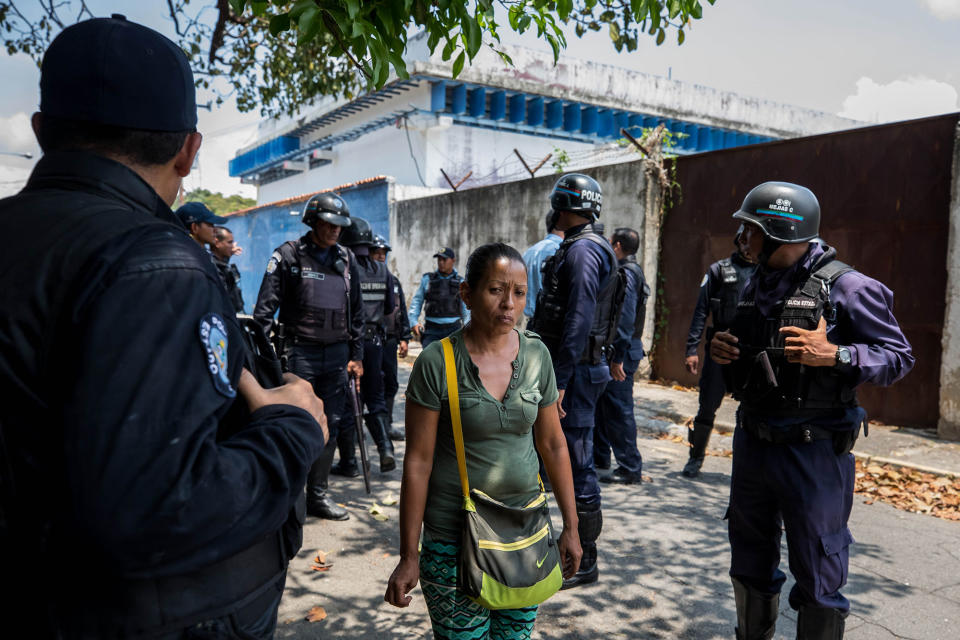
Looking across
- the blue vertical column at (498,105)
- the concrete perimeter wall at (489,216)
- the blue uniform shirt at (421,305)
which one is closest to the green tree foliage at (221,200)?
the blue vertical column at (498,105)

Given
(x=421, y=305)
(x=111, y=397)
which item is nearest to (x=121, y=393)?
(x=111, y=397)

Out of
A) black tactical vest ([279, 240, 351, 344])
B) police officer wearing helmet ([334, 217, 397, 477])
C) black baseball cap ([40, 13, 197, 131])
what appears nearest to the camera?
black baseball cap ([40, 13, 197, 131])

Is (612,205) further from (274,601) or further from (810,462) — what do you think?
(274,601)

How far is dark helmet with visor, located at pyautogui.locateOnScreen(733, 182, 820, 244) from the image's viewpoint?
2764mm

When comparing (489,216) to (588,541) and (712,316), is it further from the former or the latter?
(588,541)

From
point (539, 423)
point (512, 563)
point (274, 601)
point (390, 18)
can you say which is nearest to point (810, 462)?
point (539, 423)

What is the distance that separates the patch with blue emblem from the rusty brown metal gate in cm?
729

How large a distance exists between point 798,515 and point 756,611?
1.60 feet

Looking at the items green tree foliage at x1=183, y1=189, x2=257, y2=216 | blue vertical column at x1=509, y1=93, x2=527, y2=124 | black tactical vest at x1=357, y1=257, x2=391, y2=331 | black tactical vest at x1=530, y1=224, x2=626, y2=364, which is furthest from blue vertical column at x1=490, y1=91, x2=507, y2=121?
green tree foliage at x1=183, y1=189, x2=257, y2=216

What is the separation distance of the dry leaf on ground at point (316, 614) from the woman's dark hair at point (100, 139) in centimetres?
276

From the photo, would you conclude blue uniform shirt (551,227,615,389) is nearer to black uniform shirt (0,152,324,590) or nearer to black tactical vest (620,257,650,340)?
black tactical vest (620,257,650,340)

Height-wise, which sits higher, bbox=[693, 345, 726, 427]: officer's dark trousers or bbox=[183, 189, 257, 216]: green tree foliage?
bbox=[183, 189, 257, 216]: green tree foliage

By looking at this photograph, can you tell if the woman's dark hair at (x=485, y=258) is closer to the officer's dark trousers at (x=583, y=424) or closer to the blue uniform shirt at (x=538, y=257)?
the officer's dark trousers at (x=583, y=424)

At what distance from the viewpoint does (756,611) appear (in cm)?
276
